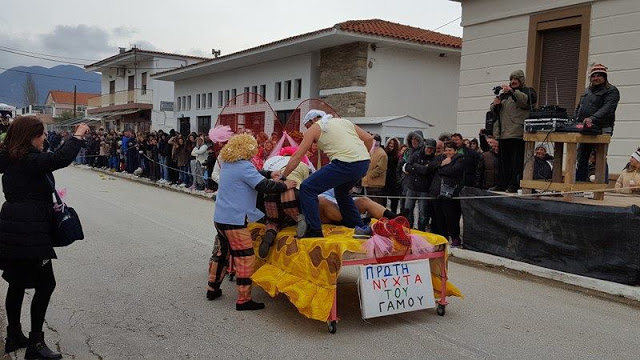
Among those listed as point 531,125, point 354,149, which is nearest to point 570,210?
point 531,125

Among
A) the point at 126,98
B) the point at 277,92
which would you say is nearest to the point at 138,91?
the point at 126,98

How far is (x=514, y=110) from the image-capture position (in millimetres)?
8750

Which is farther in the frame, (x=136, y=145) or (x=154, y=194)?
(x=136, y=145)

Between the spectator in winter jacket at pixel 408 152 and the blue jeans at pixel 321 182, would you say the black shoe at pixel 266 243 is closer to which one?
the blue jeans at pixel 321 182

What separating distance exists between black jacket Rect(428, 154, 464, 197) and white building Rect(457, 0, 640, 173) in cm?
391

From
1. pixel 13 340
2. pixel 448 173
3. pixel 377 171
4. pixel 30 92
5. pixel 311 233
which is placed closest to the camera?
pixel 13 340

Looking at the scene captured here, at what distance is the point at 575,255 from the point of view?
7473 millimetres

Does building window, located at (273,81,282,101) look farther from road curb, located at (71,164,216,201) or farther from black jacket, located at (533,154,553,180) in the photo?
black jacket, located at (533,154,553,180)

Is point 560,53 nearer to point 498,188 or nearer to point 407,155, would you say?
point 407,155

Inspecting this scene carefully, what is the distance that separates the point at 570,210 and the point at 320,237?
3.80m

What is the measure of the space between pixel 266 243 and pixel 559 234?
4141mm

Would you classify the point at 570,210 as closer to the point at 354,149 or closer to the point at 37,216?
the point at 354,149

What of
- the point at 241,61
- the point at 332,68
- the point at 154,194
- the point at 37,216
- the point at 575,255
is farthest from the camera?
the point at 241,61

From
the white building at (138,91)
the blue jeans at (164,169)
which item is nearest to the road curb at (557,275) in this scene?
the blue jeans at (164,169)
